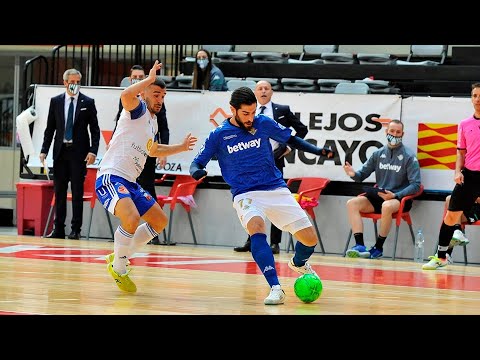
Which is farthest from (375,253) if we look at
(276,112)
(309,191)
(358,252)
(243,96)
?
(243,96)

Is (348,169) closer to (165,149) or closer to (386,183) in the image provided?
(386,183)

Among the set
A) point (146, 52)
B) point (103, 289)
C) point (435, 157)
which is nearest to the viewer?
point (103, 289)

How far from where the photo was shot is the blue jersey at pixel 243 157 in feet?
29.9

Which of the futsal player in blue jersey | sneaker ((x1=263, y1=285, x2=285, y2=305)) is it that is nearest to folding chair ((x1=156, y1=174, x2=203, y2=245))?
the futsal player in blue jersey

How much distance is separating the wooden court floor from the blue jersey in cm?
97

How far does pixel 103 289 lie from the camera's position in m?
9.47

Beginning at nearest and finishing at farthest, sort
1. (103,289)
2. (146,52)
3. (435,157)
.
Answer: (103,289) < (435,157) < (146,52)

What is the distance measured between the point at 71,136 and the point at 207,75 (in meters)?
2.40

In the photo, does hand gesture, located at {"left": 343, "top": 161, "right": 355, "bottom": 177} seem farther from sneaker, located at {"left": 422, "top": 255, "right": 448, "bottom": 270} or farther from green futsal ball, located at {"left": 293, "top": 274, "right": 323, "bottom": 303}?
green futsal ball, located at {"left": 293, "top": 274, "right": 323, "bottom": 303}

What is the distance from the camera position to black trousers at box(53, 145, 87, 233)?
53.7 ft

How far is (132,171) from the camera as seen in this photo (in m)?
9.68
